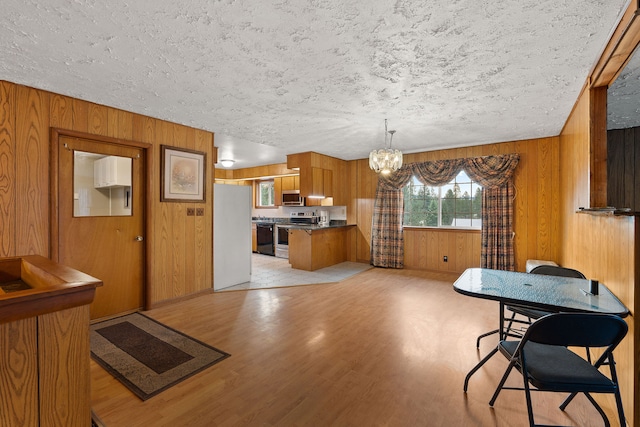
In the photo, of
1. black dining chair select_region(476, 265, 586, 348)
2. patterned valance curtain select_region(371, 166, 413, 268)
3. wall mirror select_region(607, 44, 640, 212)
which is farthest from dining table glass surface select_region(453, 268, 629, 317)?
patterned valance curtain select_region(371, 166, 413, 268)

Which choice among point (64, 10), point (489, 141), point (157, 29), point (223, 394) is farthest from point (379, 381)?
point (489, 141)

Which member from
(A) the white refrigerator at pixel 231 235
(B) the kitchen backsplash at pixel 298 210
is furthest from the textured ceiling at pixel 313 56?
(B) the kitchen backsplash at pixel 298 210

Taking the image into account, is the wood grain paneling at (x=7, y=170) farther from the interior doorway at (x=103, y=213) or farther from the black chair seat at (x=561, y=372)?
Answer: the black chair seat at (x=561, y=372)

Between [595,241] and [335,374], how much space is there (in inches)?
98.3

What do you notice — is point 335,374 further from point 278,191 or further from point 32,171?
point 278,191

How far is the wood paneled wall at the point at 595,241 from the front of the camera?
1.66 m

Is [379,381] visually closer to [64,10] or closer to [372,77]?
[372,77]

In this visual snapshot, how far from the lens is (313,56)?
215cm

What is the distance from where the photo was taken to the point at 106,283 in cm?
329

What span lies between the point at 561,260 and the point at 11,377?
5870 millimetres

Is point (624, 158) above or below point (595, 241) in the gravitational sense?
above

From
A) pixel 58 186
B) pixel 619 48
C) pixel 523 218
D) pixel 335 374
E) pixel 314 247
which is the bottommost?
pixel 335 374

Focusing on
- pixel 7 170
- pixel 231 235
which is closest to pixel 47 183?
pixel 7 170

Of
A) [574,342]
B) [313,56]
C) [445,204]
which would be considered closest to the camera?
[574,342]
